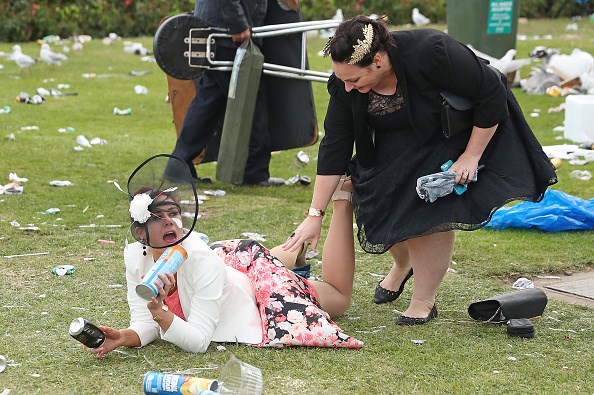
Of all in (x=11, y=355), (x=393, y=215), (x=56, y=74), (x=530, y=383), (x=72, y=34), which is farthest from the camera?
(x=72, y=34)

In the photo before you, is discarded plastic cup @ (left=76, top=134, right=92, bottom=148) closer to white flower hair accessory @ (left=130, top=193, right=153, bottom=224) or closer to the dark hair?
the dark hair

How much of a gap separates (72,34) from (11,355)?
556 inches

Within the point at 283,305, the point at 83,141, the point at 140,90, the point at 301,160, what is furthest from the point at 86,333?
the point at 140,90

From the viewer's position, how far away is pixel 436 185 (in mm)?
4160

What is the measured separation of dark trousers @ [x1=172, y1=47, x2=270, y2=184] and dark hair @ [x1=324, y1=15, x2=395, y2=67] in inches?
129

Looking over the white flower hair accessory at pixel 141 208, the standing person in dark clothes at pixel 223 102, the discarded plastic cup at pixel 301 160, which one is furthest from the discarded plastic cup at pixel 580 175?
the white flower hair accessory at pixel 141 208

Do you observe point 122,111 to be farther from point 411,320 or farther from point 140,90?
point 411,320

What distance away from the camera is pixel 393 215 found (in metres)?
4.32

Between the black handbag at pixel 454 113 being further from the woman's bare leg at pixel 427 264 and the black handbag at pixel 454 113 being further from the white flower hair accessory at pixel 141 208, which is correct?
the white flower hair accessory at pixel 141 208

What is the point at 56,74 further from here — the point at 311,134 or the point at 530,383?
the point at 530,383

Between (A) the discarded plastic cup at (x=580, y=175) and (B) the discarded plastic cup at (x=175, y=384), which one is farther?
(A) the discarded plastic cup at (x=580, y=175)

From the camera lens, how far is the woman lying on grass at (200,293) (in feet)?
12.4

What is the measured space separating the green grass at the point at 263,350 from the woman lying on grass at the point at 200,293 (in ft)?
0.23

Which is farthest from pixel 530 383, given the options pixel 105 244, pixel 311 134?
pixel 311 134
